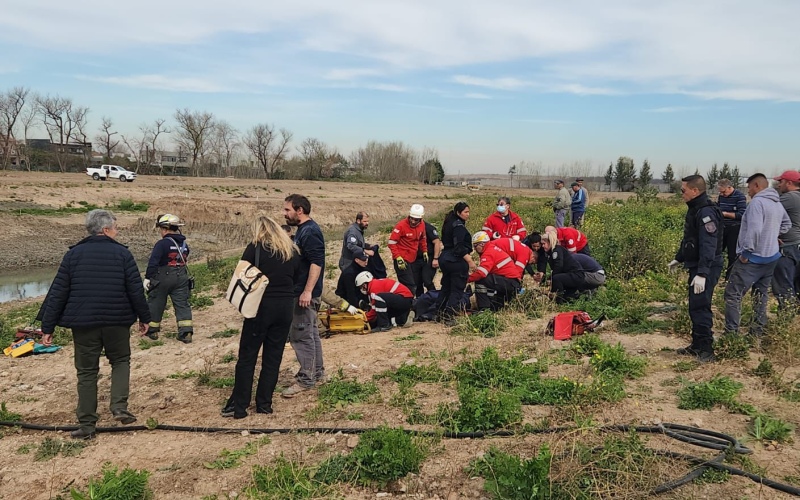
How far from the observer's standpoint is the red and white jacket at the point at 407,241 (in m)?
9.41

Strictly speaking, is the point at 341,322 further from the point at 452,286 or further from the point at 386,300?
the point at 452,286

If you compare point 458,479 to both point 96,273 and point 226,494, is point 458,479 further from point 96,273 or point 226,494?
point 96,273

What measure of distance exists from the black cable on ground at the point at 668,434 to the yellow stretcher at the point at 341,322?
3448 millimetres

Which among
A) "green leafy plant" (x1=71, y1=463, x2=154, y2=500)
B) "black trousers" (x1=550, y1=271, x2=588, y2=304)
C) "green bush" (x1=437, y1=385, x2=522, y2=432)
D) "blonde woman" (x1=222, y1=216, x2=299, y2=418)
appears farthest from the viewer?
"black trousers" (x1=550, y1=271, x2=588, y2=304)

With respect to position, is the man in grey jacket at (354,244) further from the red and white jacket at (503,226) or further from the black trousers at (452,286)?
the red and white jacket at (503,226)

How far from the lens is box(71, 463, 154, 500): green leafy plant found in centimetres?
391

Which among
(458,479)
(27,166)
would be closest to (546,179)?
(27,166)

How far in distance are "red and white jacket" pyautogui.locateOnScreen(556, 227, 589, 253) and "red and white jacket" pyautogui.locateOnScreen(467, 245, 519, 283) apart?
1126mm

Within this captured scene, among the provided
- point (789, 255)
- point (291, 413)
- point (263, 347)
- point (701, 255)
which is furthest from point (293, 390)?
point (789, 255)

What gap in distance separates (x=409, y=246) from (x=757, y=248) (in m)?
5.11

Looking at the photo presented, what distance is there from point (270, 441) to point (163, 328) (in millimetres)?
5686

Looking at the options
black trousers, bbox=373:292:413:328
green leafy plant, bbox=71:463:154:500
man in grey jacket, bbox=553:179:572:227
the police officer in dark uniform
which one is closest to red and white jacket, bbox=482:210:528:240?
black trousers, bbox=373:292:413:328

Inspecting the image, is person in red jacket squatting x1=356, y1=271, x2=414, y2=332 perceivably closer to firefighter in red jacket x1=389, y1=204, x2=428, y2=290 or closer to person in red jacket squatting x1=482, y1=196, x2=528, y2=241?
firefighter in red jacket x1=389, y1=204, x2=428, y2=290

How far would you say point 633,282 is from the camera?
930 cm
